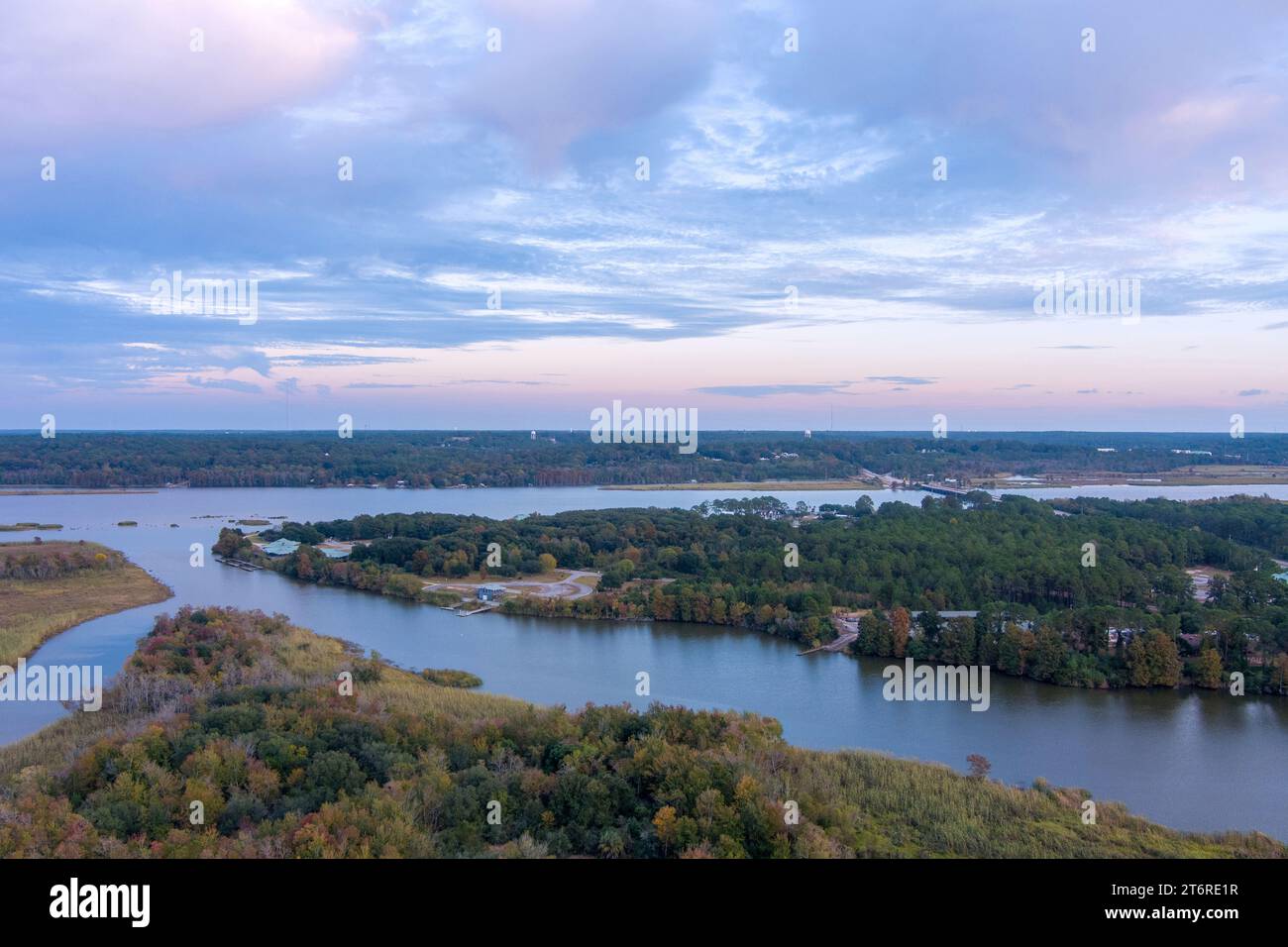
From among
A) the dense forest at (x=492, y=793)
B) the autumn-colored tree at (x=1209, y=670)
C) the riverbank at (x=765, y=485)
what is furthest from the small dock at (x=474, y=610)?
the riverbank at (x=765, y=485)

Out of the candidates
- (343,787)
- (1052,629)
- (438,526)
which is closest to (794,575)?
(1052,629)

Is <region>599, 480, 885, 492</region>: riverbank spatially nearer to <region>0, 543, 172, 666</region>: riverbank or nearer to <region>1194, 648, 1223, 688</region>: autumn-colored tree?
<region>0, 543, 172, 666</region>: riverbank

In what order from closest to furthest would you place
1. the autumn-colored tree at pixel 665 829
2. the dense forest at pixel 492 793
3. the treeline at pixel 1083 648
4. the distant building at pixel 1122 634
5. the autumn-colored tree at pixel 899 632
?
the dense forest at pixel 492 793
the autumn-colored tree at pixel 665 829
the treeline at pixel 1083 648
the distant building at pixel 1122 634
the autumn-colored tree at pixel 899 632

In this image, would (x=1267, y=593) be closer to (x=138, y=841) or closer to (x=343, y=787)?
(x=343, y=787)

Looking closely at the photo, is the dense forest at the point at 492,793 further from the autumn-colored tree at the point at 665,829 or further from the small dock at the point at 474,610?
the small dock at the point at 474,610

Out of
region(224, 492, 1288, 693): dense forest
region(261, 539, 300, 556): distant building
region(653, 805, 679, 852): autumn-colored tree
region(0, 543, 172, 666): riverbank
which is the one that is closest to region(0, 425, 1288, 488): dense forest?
region(224, 492, 1288, 693): dense forest
